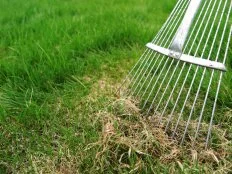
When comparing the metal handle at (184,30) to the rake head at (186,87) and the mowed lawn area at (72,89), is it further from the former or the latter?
the mowed lawn area at (72,89)

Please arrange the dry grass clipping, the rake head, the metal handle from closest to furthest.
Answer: the dry grass clipping → the rake head → the metal handle

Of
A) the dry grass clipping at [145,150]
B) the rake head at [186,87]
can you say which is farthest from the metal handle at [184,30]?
the dry grass clipping at [145,150]

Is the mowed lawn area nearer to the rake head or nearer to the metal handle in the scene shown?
the rake head

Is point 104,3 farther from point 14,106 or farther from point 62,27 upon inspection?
point 14,106

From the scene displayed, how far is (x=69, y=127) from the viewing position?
246cm

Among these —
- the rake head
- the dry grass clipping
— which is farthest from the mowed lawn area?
the rake head

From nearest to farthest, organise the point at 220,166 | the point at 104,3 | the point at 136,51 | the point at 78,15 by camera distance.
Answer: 1. the point at 220,166
2. the point at 136,51
3. the point at 78,15
4. the point at 104,3

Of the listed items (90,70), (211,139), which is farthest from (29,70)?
(211,139)

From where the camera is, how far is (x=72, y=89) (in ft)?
9.53

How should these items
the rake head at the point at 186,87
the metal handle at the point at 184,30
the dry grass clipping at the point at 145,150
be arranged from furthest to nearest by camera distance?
1. the metal handle at the point at 184,30
2. the rake head at the point at 186,87
3. the dry grass clipping at the point at 145,150

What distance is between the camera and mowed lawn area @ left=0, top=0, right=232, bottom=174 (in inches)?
84.1

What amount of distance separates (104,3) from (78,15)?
61 cm

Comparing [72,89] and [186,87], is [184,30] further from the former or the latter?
[72,89]

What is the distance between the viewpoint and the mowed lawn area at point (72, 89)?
2135mm
